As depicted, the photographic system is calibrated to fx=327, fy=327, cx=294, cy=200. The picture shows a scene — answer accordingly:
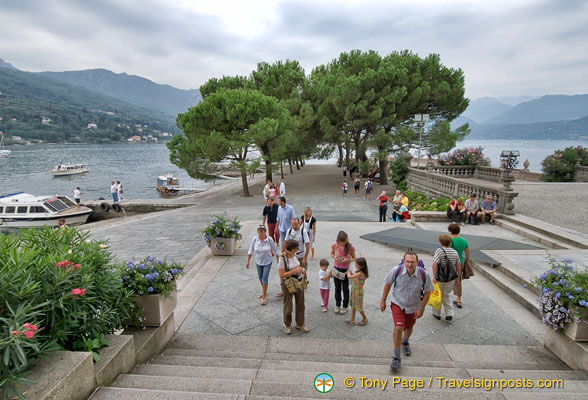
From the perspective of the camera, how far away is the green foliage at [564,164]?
75.0ft

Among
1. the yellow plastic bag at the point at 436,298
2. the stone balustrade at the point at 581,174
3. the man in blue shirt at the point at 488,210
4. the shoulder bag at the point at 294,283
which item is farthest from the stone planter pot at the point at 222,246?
the stone balustrade at the point at 581,174

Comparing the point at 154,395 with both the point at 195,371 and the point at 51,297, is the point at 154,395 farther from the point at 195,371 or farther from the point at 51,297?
the point at 51,297

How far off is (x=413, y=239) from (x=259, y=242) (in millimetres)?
5690

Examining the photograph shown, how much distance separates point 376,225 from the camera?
A: 40.9ft

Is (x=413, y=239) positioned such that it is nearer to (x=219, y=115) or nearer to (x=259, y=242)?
(x=259, y=242)

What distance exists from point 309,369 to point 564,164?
27.1 metres

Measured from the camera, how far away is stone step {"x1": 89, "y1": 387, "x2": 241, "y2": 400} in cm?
274

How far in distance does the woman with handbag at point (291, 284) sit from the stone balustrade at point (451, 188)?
35.3 feet

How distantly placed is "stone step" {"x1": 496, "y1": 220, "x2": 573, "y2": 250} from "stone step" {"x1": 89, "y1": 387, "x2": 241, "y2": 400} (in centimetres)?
1035

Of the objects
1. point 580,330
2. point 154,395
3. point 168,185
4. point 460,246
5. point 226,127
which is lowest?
point 168,185

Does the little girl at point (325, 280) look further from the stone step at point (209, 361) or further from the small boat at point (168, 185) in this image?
the small boat at point (168, 185)

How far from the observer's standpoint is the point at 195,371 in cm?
364

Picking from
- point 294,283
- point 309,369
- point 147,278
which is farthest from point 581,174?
point 147,278

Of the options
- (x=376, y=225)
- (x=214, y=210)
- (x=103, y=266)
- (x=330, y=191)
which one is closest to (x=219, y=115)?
(x=214, y=210)
